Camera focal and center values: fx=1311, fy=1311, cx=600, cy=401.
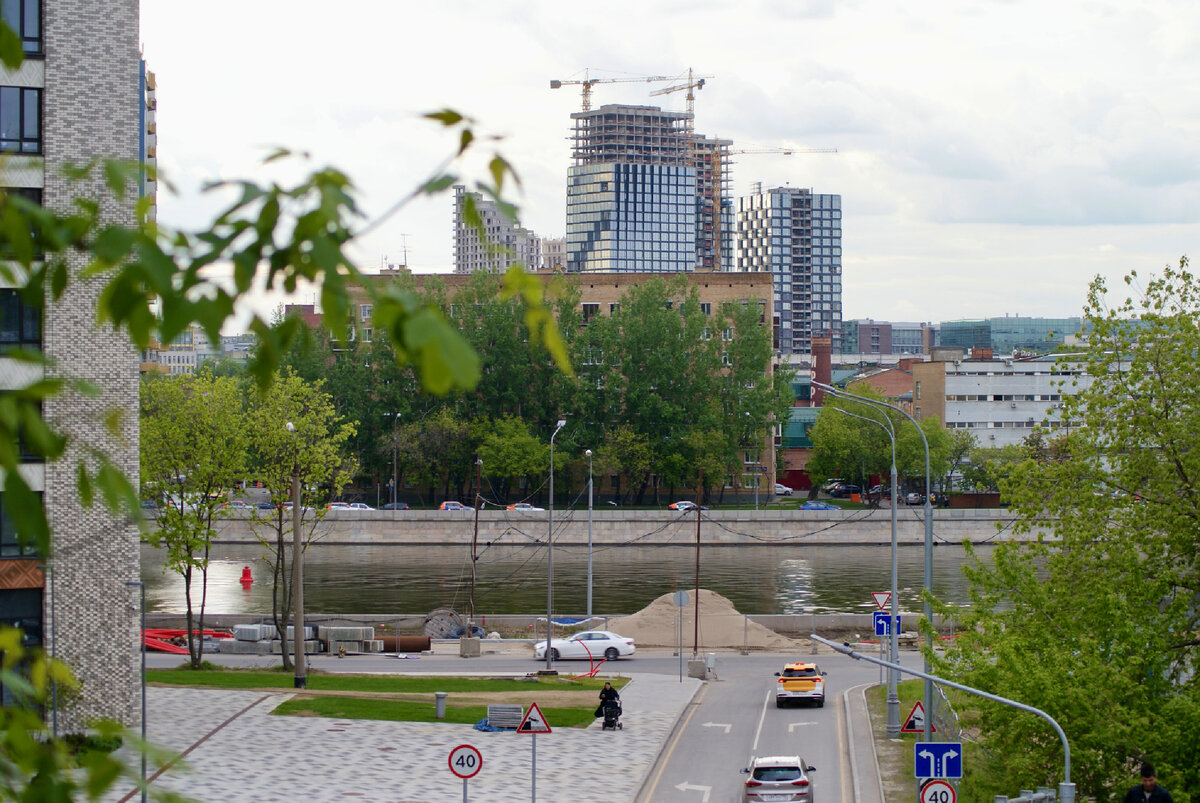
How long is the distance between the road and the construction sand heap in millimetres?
1629

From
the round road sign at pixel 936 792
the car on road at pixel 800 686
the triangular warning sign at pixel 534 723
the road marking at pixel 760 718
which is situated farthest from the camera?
the car on road at pixel 800 686

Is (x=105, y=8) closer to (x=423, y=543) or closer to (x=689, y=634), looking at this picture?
(x=689, y=634)

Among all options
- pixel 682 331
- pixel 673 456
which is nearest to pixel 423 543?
pixel 673 456

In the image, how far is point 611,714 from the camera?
102ft

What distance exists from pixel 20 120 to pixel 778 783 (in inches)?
791

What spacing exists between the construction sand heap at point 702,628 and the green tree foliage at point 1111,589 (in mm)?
23836

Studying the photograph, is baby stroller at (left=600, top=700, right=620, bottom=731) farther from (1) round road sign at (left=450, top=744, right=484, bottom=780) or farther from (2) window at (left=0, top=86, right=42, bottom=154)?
(2) window at (left=0, top=86, right=42, bottom=154)

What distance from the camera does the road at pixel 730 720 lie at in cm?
2636

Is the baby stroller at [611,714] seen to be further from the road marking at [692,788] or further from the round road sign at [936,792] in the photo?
the round road sign at [936,792]

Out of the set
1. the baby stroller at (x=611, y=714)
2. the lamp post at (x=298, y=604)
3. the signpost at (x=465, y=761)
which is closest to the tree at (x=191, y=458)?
the lamp post at (x=298, y=604)

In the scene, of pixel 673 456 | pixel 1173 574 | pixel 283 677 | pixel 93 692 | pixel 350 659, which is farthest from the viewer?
pixel 673 456

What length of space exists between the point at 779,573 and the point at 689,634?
2726 centimetres

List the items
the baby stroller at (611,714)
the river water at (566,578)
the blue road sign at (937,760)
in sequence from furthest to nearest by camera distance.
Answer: the river water at (566,578) → the baby stroller at (611,714) → the blue road sign at (937,760)

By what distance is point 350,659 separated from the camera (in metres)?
45.6
